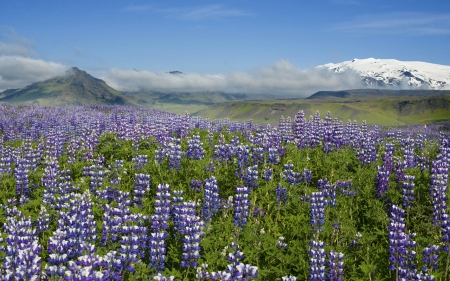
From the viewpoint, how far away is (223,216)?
7.08m

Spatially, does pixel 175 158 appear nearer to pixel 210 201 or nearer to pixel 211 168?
pixel 211 168

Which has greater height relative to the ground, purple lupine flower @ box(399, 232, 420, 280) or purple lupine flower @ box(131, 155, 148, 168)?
purple lupine flower @ box(131, 155, 148, 168)

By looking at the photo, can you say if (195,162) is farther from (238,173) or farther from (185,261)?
(185,261)

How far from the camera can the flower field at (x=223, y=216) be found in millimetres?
4730

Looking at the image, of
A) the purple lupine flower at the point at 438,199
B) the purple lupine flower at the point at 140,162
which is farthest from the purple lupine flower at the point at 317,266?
the purple lupine flower at the point at 140,162

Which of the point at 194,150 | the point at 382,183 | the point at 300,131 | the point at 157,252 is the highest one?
the point at 300,131

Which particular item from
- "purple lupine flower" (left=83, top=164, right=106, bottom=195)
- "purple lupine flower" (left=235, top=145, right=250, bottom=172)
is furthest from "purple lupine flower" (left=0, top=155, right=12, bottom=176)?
"purple lupine flower" (left=235, top=145, right=250, bottom=172)

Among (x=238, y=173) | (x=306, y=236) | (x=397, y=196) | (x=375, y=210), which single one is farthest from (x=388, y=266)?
(x=238, y=173)

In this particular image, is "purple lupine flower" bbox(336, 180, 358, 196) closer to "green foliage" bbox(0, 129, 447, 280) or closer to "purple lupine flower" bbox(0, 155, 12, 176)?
"green foliage" bbox(0, 129, 447, 280)

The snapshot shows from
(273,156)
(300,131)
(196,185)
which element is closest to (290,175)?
(273,156)

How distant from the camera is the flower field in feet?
15.5

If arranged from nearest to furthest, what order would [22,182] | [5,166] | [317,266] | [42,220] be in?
[317,266] → [42,220] → [22,182] → [5,166]

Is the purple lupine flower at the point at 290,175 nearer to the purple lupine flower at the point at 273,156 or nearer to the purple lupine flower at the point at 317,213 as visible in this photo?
the purple lupine flower at the point at 273,156

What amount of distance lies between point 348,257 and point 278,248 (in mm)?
1157
